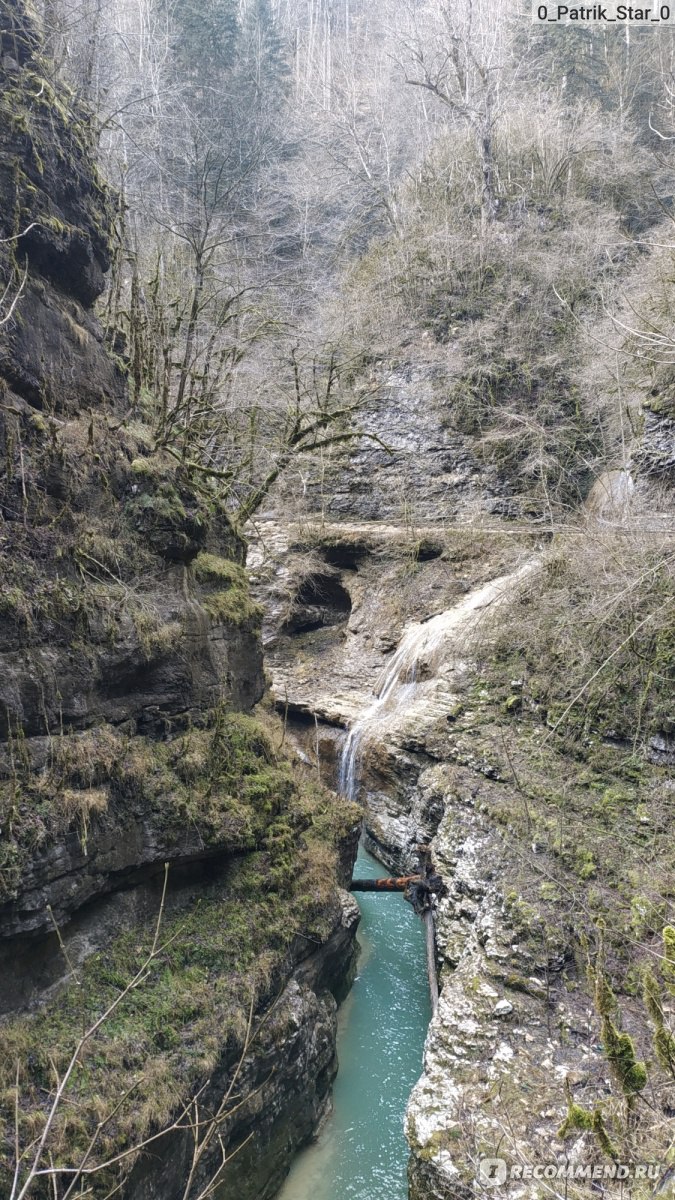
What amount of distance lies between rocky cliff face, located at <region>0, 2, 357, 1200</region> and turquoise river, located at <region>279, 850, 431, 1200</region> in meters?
0.27

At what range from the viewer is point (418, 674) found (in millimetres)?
10508

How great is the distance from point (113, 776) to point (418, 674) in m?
6.30

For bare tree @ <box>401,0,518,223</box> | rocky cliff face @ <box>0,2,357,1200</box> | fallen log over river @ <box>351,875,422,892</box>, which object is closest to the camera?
rocky cliff face @ <box>0,2,357,1200</box>

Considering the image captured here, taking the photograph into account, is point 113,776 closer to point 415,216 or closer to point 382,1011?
point 382,1011

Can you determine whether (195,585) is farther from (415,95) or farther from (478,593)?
(415,95)

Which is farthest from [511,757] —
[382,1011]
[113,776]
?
[113,776]

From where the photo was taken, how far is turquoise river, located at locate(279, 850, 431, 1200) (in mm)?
5012

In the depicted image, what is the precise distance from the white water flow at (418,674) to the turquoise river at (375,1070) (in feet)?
7.60

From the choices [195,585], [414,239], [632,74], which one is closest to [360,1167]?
[195,585]

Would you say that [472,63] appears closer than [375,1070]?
No

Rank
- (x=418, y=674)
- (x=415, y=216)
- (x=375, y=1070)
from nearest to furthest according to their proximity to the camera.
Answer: (x=375, y=1070) < (x=418, y=674) < (x=415, y=216)

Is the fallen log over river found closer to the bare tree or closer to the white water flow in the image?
the white water flow

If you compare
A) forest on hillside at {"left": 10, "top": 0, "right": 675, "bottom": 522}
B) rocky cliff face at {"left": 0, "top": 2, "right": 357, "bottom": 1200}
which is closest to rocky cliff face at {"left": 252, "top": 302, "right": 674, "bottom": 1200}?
rocky cliff face at {"left": 0, "top": 2, "right": 357, "bottom": 1200}

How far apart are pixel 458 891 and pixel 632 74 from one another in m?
25.0
